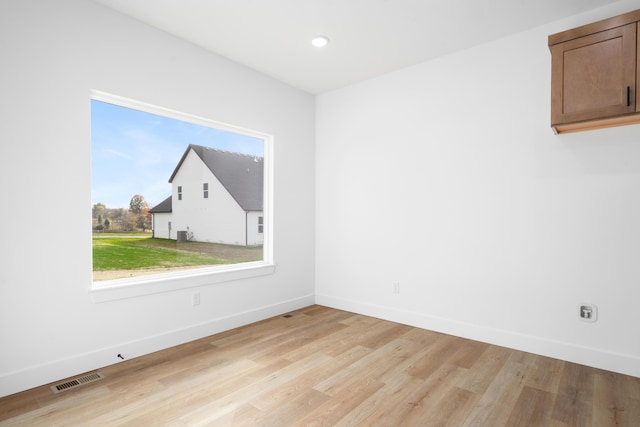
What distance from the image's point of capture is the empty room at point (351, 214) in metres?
2.25

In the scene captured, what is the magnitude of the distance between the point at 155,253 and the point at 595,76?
12.2 feet

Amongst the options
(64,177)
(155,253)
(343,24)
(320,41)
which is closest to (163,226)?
(155,253)

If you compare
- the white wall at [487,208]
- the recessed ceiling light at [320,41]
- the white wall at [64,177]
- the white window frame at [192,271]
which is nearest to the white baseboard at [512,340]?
the white wall at [487,208]

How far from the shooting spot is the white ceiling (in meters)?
2.63

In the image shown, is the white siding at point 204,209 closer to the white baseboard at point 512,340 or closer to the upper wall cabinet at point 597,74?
the white baseboard at point 512,340

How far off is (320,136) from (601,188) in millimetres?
3001

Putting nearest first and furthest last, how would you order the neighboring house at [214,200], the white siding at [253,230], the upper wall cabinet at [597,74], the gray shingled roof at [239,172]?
the upper wall cabinet at [597,74]
the neighboring house at [214,200]
the gray shingled roof at [239,172]
the white siding at [253,230]

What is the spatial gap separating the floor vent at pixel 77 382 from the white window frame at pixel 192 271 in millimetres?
527

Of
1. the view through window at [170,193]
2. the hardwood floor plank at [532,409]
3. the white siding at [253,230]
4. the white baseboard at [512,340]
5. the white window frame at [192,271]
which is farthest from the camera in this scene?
the white siding at [253,230]

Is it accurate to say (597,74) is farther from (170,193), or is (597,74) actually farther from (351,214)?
(170,193)

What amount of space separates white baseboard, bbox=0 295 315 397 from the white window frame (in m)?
0.39

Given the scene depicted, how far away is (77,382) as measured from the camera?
240cm

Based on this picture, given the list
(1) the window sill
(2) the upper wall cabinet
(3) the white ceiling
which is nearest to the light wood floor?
(1) the window sill

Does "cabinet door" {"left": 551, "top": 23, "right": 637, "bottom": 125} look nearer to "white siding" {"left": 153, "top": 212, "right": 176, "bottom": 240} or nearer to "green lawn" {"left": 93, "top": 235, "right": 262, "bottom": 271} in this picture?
"green lawn" {"left": 93, "top": 235, "right": 262, "bottom": 271}
